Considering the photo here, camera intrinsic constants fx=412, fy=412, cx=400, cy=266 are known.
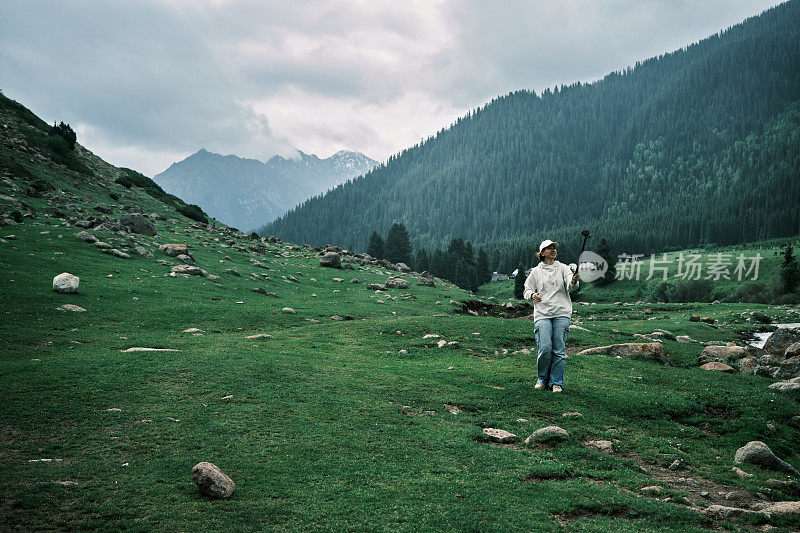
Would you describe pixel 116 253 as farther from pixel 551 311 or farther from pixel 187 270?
pixel 551 311

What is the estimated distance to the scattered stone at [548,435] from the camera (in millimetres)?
8328

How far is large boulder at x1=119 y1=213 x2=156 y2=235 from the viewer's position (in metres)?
36.0

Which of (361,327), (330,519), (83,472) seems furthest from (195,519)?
(361,327)

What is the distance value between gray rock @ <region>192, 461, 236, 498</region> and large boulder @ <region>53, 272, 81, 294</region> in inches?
718

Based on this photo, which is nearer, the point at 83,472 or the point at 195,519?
the point at 195,519

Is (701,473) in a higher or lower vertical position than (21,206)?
lower

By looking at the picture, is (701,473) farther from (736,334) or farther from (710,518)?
(736,334)

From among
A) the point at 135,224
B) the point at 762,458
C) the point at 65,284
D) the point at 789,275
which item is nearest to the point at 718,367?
the point at 762,458

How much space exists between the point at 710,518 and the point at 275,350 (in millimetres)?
13137

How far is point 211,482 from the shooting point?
5.47 m

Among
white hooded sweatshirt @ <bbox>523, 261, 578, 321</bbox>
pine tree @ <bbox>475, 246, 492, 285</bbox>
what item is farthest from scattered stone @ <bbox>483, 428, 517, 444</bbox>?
pine tree @ <bbox>475, 246, 492, 285</bbox>

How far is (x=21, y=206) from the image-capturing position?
102 feet

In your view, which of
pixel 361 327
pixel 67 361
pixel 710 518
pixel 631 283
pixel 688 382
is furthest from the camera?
pixel 631 283

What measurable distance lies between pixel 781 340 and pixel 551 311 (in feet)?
63.2
